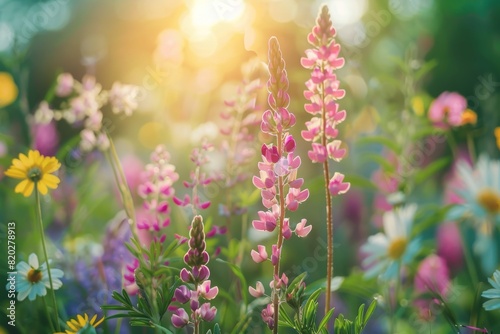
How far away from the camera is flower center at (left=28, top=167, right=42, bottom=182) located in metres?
0.86

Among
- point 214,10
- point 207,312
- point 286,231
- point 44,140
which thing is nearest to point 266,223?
point 286,231

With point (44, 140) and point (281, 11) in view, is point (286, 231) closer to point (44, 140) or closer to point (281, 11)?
point (44, 140)

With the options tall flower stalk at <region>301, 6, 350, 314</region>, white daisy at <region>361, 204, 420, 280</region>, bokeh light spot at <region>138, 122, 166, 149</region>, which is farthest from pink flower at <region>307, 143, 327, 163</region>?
bokeh light spot at <region>138, 122, 166, 149</region>

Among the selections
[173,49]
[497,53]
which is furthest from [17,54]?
[497,53]

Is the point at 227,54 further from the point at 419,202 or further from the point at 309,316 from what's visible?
the point at 309,316

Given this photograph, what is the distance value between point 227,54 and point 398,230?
1.01 m

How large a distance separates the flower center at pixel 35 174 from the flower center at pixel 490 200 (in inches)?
33.7

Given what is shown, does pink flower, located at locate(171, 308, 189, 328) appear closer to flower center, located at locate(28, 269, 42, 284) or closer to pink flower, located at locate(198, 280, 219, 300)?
pink flower, located at locate(198, 280, 219, 300)

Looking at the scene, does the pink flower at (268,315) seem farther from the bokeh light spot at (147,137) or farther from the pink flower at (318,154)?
the bokeh light spot at (147,137)

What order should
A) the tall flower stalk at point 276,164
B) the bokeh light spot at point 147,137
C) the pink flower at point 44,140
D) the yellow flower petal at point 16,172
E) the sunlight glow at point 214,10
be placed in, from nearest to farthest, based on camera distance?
the tall flower stalk at point 276,164 → the yellow flower petal at point 16,172 → the sunlight glow at point 214,10 → the pink flower at point 44,140 → the bokeh light spot at point 147,137

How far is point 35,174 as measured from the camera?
2.82 feet

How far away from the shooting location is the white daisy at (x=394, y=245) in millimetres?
1178

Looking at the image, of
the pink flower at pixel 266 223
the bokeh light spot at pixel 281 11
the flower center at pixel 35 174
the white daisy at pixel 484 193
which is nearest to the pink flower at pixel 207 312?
the pink flower at pixel 266 223

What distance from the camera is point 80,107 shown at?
1.10m
